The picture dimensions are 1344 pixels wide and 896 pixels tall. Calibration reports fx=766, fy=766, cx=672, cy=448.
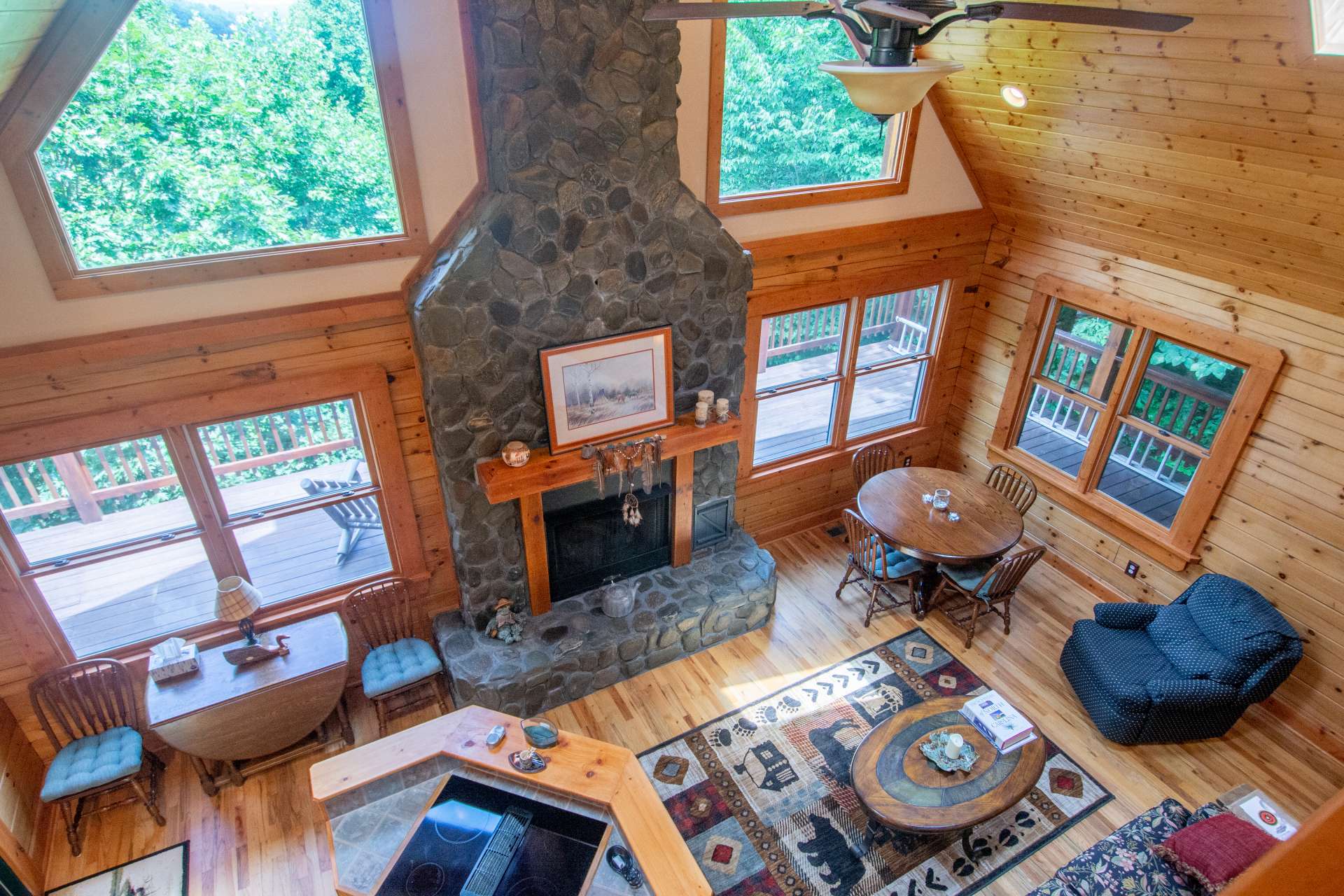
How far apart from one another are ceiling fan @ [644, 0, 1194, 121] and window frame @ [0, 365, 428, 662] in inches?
109

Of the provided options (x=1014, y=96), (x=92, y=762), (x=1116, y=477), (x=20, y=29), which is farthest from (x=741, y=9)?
(x=1116, y=477)

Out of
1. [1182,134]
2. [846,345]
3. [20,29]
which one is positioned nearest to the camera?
[20,29]

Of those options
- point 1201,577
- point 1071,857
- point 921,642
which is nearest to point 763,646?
point 921,642

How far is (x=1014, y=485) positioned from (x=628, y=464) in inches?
128

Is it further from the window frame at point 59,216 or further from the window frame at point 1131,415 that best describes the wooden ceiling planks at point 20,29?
the window frame at point 1131,415

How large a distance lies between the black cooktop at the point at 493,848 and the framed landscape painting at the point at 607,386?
193cm

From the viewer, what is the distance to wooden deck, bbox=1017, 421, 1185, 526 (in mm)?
6461

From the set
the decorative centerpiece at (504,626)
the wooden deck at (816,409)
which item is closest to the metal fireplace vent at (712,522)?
the wooden deck at (816,409)

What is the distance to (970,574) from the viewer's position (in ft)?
17.2

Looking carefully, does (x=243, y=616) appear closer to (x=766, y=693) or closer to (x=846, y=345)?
(x=766, y=693)

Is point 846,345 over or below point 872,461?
over

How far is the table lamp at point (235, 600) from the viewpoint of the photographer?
4035mm

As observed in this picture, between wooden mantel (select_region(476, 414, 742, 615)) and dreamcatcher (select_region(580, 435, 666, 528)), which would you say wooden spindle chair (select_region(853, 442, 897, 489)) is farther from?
dreamcatcher (select_region(580, 435, 666, 528))

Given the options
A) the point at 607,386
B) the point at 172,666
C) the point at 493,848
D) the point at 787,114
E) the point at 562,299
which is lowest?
the point at 493,848
